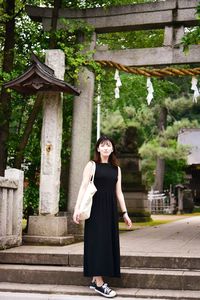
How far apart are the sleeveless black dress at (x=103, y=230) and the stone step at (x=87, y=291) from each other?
33 cm

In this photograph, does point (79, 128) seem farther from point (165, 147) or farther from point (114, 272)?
point (165, 147)

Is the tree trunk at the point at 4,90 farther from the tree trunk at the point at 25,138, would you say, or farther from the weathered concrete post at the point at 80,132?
the weathered concrete post at the point at 80,132

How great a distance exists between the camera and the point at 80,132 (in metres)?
10.5

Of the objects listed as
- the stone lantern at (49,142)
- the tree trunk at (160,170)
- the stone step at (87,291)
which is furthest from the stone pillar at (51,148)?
the tree trunk at (160,170)

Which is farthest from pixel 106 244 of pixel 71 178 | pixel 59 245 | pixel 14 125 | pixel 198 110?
pixel 198 110

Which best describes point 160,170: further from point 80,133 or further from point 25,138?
point 25,138

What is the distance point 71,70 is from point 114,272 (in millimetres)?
5375

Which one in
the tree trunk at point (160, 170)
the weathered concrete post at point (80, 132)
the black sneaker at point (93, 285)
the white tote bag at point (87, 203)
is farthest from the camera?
the tree trunk at point (160, 170)

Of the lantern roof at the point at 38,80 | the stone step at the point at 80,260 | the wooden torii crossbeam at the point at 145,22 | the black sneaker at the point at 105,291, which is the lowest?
the black sneaker at the point at 105,291

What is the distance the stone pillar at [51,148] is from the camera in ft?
29.3

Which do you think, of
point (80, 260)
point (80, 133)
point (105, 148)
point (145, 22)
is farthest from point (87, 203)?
point (145, 22)

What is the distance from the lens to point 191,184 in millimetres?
34250

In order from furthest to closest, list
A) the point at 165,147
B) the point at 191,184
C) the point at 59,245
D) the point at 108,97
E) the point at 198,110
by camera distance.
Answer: the point at 198,110 → the point at 191,184 → the point at 165,147 → the point at 108,97 → the point at 59,245

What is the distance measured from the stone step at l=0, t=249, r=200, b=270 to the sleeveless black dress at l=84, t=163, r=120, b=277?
2.90ft
